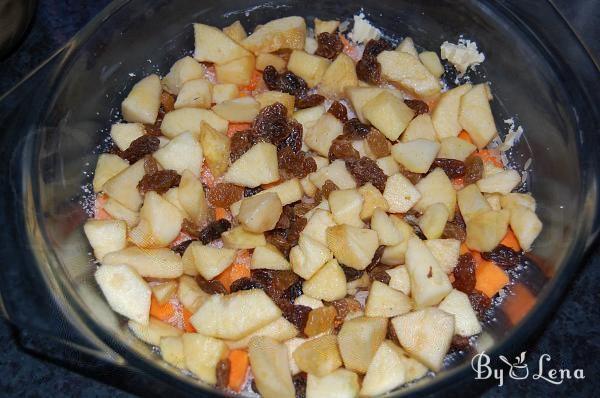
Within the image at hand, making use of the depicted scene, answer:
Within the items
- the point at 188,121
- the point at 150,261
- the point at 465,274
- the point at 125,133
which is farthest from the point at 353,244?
the point at 125,133

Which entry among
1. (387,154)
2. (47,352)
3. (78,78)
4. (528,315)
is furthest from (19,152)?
(528,315)

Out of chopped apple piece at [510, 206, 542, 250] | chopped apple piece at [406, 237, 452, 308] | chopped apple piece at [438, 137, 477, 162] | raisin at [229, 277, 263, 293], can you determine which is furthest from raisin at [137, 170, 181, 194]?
chopped apple piece at [510, 206, 542, 250]

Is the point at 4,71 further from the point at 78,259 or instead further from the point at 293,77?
the point at 293,77

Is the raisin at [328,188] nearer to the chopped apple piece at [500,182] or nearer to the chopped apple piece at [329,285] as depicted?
the chopped apple piece at [329,285]

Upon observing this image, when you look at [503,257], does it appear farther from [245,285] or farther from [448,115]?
[245,285]

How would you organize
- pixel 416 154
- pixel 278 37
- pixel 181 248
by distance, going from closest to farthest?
pixel 181 248
pixel 416 154
pixel 278 37

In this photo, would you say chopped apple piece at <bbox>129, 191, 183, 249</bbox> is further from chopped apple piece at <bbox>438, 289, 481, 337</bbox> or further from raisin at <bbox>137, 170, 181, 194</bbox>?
chopped apple piece at <bbox>438, 289, 481, 337</bbox>

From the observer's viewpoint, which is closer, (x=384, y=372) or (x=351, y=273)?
(x=384, y=372)
